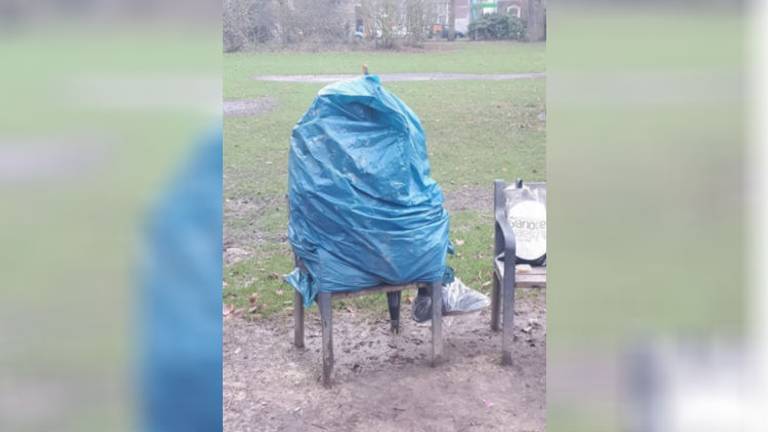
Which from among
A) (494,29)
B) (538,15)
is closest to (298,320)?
(538,15)

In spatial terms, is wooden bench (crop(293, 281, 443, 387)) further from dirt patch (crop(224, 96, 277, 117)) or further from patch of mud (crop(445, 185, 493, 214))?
dirt patch (crop(224, 96, 277, 117))

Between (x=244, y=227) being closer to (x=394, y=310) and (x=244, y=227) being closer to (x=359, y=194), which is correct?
(x=394, y=310)

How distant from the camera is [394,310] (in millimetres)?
3832

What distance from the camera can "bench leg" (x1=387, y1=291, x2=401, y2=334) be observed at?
382 centimetres

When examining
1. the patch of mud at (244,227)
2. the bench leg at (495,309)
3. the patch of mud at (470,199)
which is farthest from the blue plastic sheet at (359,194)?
the patch of mud at (470,199)

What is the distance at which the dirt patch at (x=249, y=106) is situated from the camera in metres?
9.45

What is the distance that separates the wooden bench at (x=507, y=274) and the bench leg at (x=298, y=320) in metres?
0.92
